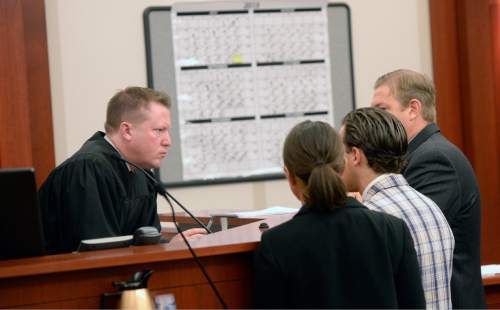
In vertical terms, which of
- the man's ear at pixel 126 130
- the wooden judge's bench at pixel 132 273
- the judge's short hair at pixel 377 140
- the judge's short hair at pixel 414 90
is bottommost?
the wooden judge's bench at pixel 132 273

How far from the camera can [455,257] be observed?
3070 millimetres

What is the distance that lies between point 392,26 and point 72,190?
276cm

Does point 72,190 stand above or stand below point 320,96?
below

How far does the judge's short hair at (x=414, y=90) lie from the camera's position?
136 inches

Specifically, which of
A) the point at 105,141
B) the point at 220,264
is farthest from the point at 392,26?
the point at 220,264

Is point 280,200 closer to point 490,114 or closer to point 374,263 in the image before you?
point 490,114

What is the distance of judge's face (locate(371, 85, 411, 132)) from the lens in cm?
345

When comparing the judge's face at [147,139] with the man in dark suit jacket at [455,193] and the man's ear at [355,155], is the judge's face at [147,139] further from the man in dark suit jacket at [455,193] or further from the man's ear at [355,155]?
the man's ear at [355,155]

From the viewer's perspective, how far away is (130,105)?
374 cm

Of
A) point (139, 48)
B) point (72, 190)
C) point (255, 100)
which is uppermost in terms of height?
point (139, 48)

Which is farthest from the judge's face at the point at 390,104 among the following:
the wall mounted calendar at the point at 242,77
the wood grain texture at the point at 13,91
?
the wood grain texture at the point at 13,91

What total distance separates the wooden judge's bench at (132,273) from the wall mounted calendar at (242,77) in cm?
248

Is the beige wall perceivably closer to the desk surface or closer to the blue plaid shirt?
the desk surface

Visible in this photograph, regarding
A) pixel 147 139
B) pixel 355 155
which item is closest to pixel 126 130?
pixel 147 139
